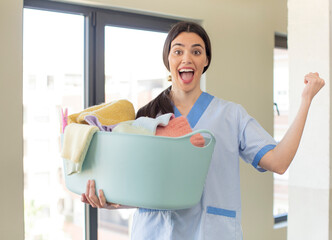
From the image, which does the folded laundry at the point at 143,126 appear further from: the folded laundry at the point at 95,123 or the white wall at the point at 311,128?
the white wall at the point at 311,128

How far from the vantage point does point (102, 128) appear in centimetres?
117

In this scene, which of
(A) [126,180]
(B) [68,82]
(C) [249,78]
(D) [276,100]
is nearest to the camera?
(A) [126,180]

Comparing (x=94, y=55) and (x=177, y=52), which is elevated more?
(x=94, y=55)

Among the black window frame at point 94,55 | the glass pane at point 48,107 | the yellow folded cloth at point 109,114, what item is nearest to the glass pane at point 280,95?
the black window frame at point 94,55

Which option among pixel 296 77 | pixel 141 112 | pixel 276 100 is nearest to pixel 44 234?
pixel 141 112

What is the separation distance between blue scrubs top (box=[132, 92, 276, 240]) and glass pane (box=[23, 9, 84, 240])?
109 centimetres

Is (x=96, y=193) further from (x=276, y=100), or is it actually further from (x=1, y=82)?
(x=276, y=100)

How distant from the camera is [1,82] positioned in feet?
6.63

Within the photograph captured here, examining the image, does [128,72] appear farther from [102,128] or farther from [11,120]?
[102,128]

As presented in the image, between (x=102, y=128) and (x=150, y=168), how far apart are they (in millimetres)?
186

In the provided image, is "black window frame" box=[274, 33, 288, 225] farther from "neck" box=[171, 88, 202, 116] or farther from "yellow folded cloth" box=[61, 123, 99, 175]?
"yellow folded cloth" box=[61, 123, 99, 175]

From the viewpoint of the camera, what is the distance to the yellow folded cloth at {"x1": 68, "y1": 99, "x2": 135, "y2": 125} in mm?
1196

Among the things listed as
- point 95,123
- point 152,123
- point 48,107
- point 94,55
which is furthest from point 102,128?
point 94,55

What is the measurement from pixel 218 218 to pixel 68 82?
4.53 ft
